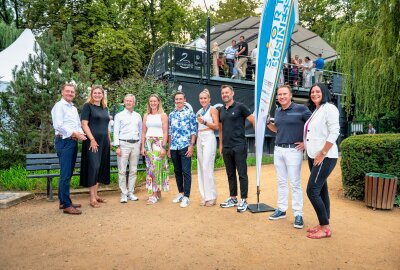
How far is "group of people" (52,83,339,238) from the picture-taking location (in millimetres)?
4289

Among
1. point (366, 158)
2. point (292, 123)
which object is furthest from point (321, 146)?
point (366, 158)

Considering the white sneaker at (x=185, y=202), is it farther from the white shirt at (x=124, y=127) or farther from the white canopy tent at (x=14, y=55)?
the white canopy tent at (x=14, y=55)

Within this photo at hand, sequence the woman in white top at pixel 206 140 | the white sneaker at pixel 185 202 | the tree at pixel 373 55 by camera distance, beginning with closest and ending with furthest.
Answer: the woman in white top at pixel 206 140
the white sneaker at pixel 185 202
the tree at pixel 373 55

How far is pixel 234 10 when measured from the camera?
96.7ft

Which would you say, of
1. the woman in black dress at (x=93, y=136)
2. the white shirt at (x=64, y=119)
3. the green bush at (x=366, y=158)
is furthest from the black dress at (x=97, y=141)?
the green bush at (x=366, y=158)

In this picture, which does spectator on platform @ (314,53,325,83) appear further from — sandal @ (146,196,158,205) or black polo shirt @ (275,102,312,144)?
sandal @ (146,196,158,205)

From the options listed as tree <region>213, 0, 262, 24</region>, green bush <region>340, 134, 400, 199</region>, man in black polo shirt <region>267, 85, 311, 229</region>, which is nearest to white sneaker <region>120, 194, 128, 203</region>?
man in black polo shirt <region>267, 85, 311, 229</region>

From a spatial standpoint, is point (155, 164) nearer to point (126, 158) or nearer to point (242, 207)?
point (126, 158)

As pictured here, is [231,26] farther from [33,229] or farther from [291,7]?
[33,229]

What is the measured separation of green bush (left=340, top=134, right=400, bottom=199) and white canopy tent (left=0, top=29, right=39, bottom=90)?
1049cm

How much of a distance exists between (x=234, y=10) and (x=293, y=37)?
1262 cm

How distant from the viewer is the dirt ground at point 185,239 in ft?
11.0

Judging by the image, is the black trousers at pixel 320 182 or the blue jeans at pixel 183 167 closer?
the black trousers at pixel 320 182

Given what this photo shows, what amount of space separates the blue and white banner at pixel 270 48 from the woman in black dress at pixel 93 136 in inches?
102
